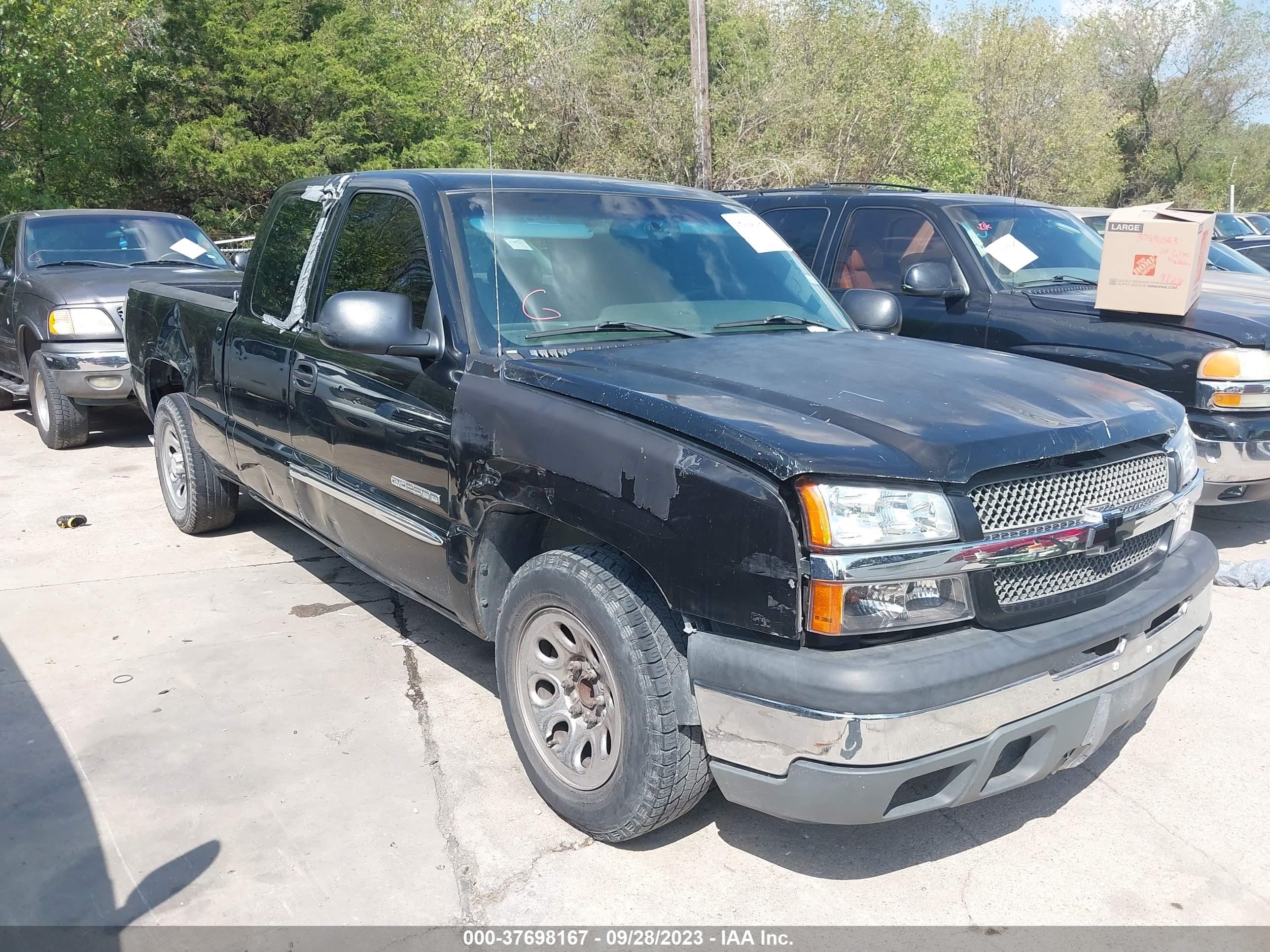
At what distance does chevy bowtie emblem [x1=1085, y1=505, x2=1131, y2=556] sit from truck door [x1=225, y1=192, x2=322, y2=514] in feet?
10.3

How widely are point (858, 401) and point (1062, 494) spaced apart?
58 cm

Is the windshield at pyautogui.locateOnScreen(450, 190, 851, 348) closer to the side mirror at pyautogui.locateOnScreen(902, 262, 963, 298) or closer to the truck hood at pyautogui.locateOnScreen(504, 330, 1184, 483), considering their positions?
the truck hood at pyautogui.locateOnScreen(504, 330, 1184, 483)

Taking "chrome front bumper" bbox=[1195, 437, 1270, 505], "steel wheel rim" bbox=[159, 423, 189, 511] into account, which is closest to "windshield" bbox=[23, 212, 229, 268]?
"steel wheel rim" bbox=[159, 423, 189, 511]

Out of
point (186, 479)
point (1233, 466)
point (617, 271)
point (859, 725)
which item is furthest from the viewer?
point (186, 479)

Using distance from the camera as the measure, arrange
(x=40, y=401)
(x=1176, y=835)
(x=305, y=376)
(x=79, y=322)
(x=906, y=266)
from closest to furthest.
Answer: (x=1176, y=835) < (x=305, y=376) < (x=906, y=266) < (x=79, y=322) < (x=40, y=401)

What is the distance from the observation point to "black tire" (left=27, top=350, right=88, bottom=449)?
8.31 metres

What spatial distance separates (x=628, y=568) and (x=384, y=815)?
118 centimetres

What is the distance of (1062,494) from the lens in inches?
112

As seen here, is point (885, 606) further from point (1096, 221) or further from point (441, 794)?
point (1096, 221)

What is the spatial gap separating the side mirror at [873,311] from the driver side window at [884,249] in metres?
2.08

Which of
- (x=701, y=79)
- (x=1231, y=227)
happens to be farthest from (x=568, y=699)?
(x=1231, y=227)

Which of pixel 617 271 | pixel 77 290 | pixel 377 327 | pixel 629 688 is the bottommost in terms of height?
pixel 629 688

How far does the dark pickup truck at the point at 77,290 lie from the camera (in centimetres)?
817

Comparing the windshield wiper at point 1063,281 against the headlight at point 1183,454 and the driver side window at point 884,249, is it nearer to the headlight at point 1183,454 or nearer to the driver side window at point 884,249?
the driver side window at point 884,249
